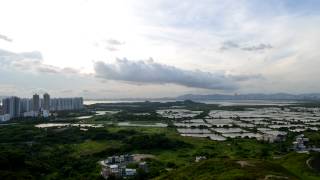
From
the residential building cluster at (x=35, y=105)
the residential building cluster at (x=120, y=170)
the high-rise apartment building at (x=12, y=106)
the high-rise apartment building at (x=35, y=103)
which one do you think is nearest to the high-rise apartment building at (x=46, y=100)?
the residential building cluster at (x=35, y=105)

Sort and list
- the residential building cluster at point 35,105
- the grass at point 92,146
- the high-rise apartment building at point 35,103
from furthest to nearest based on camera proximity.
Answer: the high-rise apartment building at point 35,103 → the residential building cluster at point 35,105 → the grass at point 92,146

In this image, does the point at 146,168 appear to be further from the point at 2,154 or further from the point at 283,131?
the point at 283,131

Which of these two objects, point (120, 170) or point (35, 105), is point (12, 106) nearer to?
point (35, 105)

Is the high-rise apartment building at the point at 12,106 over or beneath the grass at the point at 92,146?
over

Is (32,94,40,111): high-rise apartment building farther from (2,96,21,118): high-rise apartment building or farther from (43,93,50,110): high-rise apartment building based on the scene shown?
(2,96,21,118): high-rise apartment building

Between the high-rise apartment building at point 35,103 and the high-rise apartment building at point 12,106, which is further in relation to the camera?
the high-rise apartment building at point 35,103

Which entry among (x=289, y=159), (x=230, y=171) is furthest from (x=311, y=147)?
(x=230, y=171)

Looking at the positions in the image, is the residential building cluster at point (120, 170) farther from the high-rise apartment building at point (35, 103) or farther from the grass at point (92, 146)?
the high-rise apartment building at point (35, 103)

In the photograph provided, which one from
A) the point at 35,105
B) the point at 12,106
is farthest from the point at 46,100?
the point at 12,106
